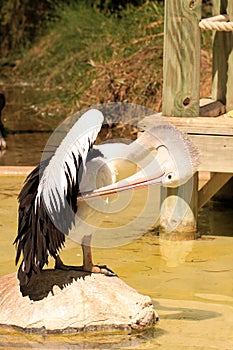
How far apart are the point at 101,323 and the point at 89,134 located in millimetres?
885

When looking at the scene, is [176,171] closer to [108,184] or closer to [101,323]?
[108,184]

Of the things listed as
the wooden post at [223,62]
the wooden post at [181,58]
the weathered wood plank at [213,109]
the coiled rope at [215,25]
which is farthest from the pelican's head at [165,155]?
the wooden post at [223,62]

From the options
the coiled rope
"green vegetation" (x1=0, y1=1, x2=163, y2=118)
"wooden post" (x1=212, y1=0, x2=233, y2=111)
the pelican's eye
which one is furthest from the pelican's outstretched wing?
"green vegetation" (x1=0, y1=1, x2=163, y2=118)

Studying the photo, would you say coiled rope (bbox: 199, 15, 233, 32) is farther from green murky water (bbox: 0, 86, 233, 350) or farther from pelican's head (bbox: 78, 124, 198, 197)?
green murky water (bbox: 0, 86, 233, 350)

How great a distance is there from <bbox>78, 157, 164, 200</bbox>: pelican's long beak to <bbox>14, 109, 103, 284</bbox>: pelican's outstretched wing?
9cm

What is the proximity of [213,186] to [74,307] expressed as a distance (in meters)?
2.27

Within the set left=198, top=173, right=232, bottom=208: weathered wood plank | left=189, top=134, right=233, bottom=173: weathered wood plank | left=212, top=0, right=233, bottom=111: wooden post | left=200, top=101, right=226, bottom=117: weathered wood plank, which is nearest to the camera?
left=189, top=134, right=233, bottom=173: weathered wood plank

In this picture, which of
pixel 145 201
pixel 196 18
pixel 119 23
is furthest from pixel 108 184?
pixel 119 23

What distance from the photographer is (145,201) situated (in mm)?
7453

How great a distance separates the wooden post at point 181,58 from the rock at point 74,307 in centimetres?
190

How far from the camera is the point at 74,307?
4.55 m

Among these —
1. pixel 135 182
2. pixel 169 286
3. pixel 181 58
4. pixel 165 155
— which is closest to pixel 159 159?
pixel 165 155

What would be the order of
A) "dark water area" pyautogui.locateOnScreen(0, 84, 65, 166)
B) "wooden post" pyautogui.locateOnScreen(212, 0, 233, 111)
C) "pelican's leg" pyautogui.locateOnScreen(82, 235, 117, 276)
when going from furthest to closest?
"dark water area" pyautogui.locateOnScreen(0, 84, 65, 166) < "wooden post" pyautogui.locateOnScreen(212, 0, 233, 111) < "pelican's leg" pyautogui.locateOnScreen(82, 235, 117, 276)

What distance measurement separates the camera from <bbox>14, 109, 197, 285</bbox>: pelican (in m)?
4.52
